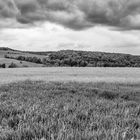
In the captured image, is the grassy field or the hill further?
the hill

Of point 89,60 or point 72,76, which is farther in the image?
point 89,60

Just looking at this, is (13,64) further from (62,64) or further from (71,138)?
(71,138)

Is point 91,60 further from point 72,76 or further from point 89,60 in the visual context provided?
point 72,76

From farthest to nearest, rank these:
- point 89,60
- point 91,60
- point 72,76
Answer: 1. point 89,60
2. point 91,60
3. point 72,76

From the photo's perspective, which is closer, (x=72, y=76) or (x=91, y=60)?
(x=72, y=76)

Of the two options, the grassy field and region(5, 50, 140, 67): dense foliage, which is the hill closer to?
region(5, 50, 140, 67): dense foliage

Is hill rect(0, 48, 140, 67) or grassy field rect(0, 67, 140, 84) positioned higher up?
hill rect(0, 48, 140, 67)

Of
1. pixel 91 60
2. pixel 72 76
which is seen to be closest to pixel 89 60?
pixel 91 60

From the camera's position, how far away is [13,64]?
242 ft

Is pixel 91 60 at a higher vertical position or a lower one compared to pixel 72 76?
higher

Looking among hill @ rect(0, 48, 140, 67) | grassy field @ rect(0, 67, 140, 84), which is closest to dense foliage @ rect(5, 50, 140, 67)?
hill @ rect(0, 48, 140, 67)

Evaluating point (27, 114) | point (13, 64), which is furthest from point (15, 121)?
point (13, 64)

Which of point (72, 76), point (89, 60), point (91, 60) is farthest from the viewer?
point (89, 60)

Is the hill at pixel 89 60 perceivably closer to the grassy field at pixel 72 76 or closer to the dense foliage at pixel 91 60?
the dense foliage at pixel 91 60
